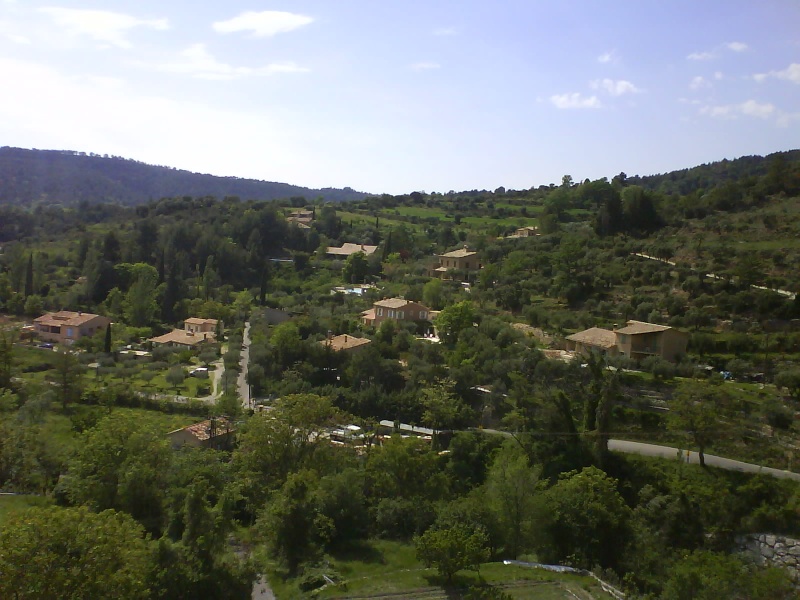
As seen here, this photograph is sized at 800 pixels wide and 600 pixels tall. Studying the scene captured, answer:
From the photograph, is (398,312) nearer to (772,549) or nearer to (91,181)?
(772,549)

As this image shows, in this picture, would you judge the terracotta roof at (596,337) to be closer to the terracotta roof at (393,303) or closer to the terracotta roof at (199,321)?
the terracotta roof at (393,303)

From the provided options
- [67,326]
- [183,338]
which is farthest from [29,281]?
[183,338]

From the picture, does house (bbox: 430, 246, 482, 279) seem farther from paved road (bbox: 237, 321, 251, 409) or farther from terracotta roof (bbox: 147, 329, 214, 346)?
terracotta roof (bbox: 147, 329, 214, 346)

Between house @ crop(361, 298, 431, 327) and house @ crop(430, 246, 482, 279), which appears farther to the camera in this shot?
house @ crop(430, 246, 482, 279)

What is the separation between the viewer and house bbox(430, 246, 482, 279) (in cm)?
4894

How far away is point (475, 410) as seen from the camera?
89.6ft

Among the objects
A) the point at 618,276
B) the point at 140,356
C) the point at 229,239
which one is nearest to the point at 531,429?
the point at 618,276

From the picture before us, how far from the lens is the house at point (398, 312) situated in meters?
39.0

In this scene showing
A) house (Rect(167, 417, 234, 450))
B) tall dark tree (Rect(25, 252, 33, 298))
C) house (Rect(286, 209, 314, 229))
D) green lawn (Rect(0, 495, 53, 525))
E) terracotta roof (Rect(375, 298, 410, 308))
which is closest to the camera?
green lawn (Rect(0, 495, 53, 525))

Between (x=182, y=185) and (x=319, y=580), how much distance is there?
7064 inches

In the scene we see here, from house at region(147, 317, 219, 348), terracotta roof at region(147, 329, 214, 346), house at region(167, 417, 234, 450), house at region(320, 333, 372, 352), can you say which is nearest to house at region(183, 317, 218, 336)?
house at region(147, 317, 219, 348)

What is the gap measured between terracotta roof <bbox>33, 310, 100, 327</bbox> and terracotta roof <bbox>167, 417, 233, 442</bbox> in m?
20.5

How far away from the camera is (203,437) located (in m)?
24.2

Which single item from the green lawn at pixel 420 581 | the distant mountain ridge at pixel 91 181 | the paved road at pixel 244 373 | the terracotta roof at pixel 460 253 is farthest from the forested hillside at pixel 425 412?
the distant mountain ridge at pixel 91 181
